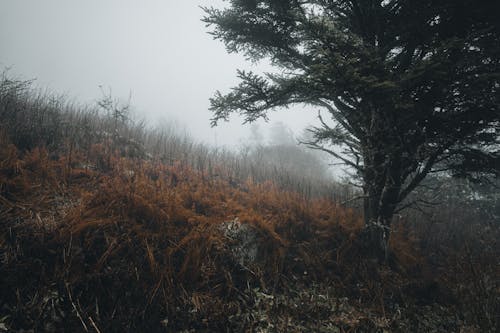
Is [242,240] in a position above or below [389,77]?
below

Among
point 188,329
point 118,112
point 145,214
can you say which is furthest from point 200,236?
point 118,112

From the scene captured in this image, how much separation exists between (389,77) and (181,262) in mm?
3680

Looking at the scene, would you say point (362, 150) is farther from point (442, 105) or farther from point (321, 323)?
point (321, 323)

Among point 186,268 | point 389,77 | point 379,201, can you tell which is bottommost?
point 186,268

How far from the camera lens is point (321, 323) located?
106 inches

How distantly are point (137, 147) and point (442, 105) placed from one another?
6702mm

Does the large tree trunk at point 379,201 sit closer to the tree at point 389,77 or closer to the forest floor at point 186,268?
the tree at point 389,77

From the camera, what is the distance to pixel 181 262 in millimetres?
3170

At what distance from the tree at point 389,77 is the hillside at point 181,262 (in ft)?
3.36

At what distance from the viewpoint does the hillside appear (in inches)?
95.7

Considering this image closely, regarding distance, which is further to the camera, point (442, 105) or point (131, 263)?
point (442, 105)

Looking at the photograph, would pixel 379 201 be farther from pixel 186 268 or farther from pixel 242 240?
pixel 186 268

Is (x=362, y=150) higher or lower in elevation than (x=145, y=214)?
higher

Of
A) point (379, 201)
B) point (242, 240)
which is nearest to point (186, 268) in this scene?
point (242, 240)
